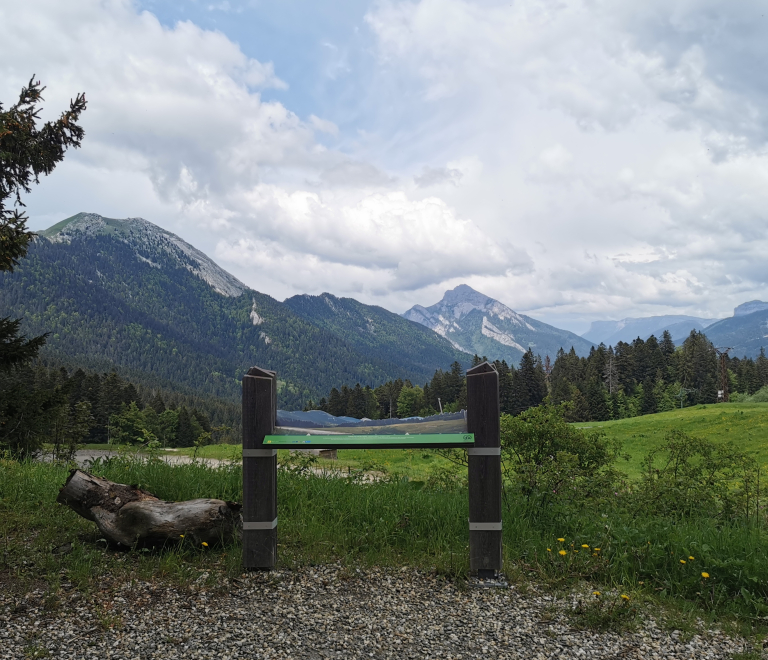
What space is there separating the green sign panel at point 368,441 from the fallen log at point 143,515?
1188mm

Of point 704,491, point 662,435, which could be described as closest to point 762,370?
point 662,435

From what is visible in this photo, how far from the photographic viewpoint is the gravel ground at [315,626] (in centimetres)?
399

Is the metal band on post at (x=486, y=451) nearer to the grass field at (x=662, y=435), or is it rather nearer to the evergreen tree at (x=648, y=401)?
the grass field at (x=662, y=435)

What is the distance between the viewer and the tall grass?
5195mm

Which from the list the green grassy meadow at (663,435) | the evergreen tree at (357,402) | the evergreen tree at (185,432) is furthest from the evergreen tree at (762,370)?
the evergreen tree at (185,432)

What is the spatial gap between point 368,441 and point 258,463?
1.29 metres

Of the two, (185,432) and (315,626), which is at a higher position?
(315,626)

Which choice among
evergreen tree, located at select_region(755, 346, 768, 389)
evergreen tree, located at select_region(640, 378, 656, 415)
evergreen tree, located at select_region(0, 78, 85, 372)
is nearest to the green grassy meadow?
evergreen tree, located at select_region(0, 78, 85, 372)

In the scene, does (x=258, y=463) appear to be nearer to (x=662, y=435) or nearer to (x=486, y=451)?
(x=486, y=451)

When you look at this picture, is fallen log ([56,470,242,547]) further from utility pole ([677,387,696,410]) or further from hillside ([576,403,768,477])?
utility pole ([677,387,696,410])

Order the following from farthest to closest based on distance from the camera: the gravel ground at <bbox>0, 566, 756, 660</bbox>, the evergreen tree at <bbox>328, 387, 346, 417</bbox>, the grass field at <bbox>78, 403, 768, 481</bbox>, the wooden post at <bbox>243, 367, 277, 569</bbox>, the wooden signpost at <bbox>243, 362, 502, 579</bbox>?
1. the evergreen tree at <bbox>328, 387, 346, 417</bbox>
2. the grass field at <bbox>78, 403, 768, 481</bbox>
3. the wooden post at <bbox>243, 367, 277, 569</bbox>
4. the wooden signpost at <bbox>243, 362, 502, 579</bbox>
5. the gravel ground at <bbox>0, 566, 756, 660</bbox>

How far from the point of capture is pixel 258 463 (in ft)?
18.3

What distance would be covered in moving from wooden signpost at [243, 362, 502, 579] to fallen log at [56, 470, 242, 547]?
0.49 meters

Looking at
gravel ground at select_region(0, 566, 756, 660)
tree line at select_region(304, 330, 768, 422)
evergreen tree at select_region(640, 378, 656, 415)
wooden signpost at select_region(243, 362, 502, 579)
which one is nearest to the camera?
gravel ground at select_region(0, 566, 756, 660)
